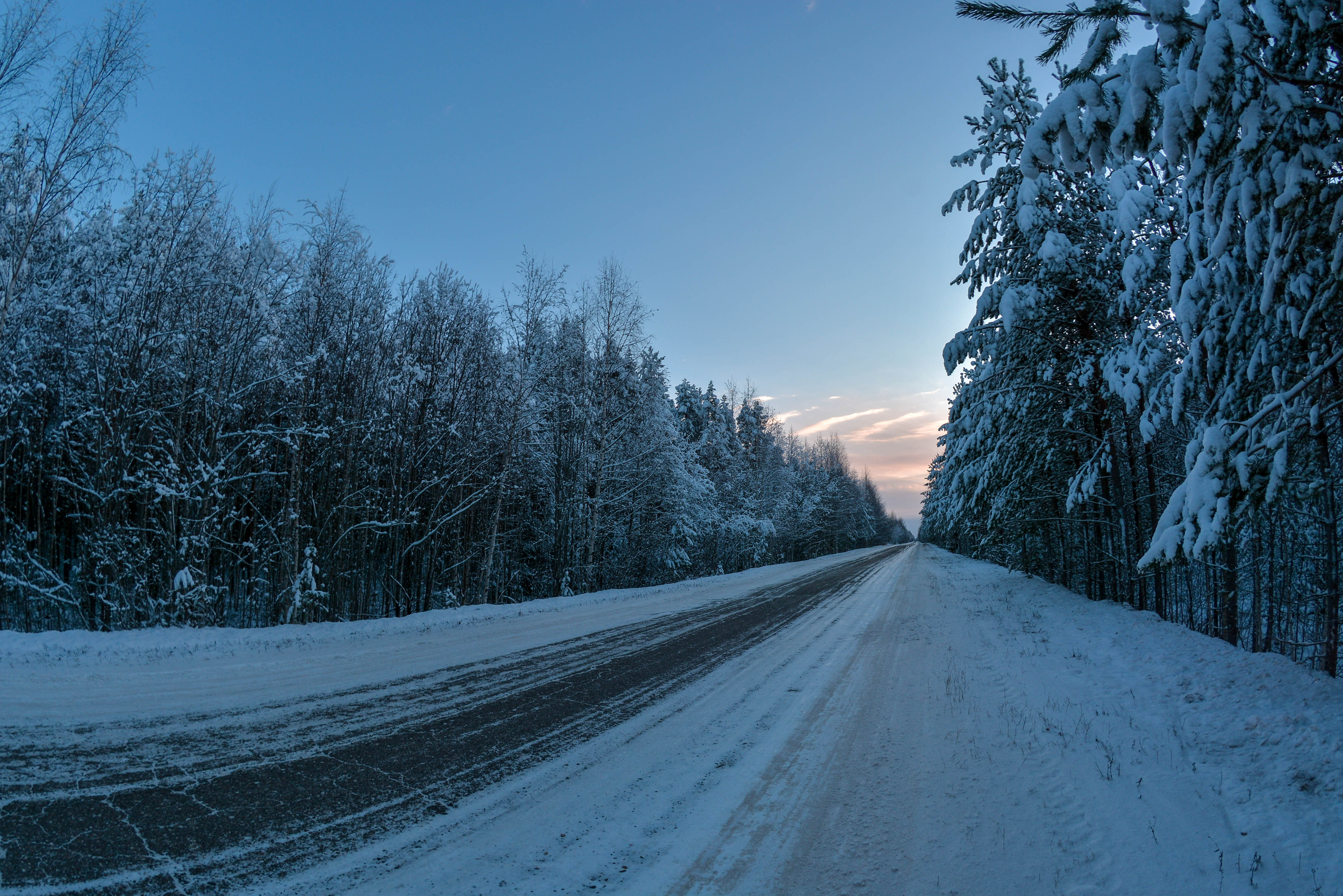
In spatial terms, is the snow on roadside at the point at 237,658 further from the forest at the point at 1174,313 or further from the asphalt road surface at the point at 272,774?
the forest at the point at 1174,313

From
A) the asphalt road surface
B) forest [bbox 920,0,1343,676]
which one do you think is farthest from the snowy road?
forest [bbox 920,0,1343,676]

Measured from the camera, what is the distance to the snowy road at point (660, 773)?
2.56 m

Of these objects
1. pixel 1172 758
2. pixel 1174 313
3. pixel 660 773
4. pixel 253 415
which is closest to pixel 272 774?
pixel 660 773

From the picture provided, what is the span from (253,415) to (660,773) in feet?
40.7

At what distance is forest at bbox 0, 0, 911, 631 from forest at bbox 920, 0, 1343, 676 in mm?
11457

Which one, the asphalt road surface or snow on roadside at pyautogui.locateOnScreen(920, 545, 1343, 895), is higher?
the asphalt road surface

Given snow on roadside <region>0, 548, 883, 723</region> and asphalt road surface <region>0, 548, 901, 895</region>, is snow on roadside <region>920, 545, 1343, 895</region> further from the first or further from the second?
snow on roadside <region>0, 548, 883, 723</region>

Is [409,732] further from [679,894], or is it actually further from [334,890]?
[679,894]

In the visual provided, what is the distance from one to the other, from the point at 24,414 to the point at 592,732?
1238cm

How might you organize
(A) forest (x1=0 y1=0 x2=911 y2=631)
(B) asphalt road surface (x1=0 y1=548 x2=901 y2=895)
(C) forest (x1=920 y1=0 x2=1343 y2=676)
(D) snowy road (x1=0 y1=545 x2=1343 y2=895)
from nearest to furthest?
(B) asphalt road surface (x1=0 y1=548 x2=901 y2=895) → (D) snowy road (x1=0 y1=545 x2=1343 y2=895) → (C) forest (x1=920 y1=0 x2=1343 y2=676) → (A) forest (x1=0 y1=0 x2=911 y2=631)

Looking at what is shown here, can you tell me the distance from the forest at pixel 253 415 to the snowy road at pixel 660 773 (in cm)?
354

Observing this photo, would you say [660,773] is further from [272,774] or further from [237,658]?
[237,658]

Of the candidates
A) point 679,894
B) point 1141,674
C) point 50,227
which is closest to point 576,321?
point 50,227

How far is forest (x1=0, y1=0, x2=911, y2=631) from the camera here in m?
9.16
